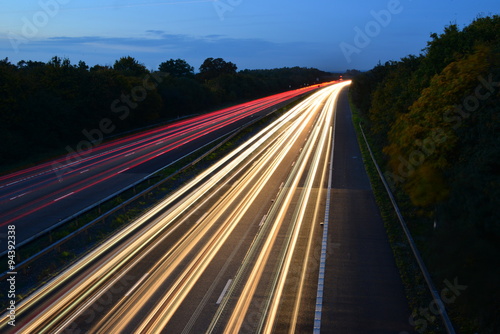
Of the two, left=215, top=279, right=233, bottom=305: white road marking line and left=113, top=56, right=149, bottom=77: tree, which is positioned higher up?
left=113, top=56, right=149, bottom=77: tree

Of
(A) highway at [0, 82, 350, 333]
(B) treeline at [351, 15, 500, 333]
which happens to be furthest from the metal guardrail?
(A) highway at [0, 82, 350, 333]

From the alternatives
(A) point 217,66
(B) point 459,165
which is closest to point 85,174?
(B) point 459,165

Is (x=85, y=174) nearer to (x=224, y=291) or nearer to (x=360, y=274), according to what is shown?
(x=224, y=291)

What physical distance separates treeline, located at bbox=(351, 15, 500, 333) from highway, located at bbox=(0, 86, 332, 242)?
46.6 feet

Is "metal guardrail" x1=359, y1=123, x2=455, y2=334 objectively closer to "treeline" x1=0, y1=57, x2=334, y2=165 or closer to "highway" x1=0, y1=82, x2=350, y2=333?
"highway" x1=0, y1=82, x2=350, y2=333

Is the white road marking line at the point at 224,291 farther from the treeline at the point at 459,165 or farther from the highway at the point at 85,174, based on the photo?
the highway at the point at 85,174

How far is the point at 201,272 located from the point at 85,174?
17642 millimetres

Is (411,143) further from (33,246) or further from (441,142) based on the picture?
(33,246)

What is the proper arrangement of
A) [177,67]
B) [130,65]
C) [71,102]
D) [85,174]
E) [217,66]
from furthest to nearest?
[217,66], [177,67], [130,65], [71,102], [85,174]

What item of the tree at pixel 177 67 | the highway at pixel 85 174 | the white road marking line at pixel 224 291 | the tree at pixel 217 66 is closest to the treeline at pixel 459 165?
the white road marking line at pixel 224 291

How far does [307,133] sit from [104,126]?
20742mm

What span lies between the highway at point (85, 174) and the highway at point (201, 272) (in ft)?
13.8

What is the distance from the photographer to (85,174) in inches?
1129

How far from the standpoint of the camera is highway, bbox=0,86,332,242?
2036 cm
